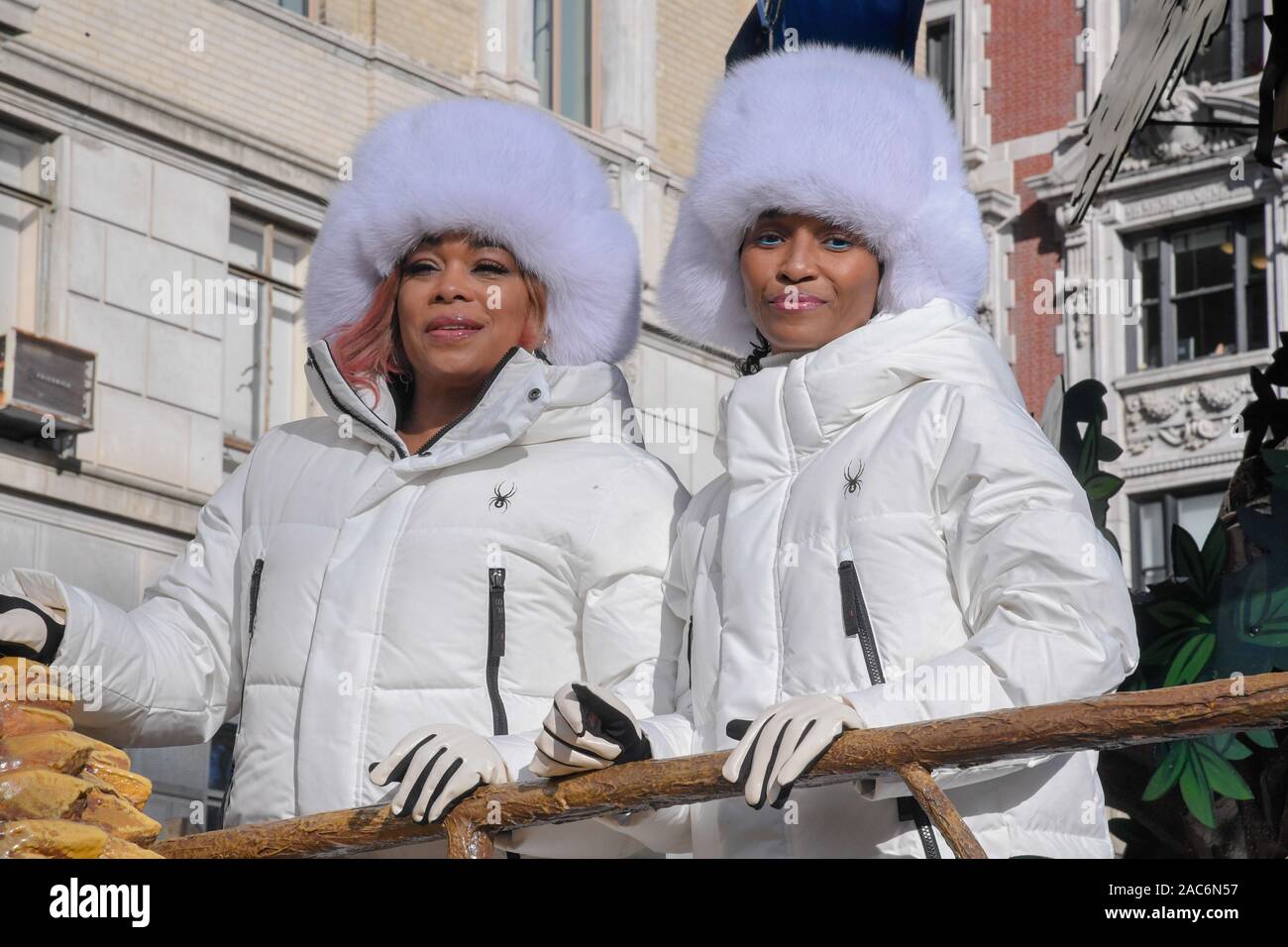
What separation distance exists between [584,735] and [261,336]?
436 inches

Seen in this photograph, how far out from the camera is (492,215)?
500cm

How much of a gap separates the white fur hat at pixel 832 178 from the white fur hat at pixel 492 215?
11.6 inches

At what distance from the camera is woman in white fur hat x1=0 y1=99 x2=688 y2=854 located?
459cm

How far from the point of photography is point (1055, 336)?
23.2 meters

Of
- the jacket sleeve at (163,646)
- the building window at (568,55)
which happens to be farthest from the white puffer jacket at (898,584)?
the building window at (568,55)

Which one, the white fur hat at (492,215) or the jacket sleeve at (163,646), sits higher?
the white fur hat at (492,215)

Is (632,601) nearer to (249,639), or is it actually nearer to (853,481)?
(853,481)

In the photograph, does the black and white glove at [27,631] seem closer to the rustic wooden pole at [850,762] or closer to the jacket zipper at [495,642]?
the rustic wooden pole at [850,762]

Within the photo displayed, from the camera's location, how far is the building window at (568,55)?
54.5 feet

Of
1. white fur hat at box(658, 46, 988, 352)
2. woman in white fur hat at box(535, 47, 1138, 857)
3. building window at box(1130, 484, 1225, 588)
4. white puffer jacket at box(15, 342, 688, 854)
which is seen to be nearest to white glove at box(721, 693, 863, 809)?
woman in white fur hat at box(535, 47, 1138, 857)

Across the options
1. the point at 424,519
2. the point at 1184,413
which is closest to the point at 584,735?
the point at 424,519

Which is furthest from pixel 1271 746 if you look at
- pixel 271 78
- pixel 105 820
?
pixel 271 78

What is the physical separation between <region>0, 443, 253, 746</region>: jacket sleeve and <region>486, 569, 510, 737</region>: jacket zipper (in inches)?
26.7

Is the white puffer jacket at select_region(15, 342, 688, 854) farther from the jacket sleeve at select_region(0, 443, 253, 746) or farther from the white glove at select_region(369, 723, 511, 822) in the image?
the white glove at select_region(369, 723, 511, 822)
